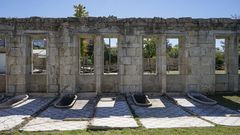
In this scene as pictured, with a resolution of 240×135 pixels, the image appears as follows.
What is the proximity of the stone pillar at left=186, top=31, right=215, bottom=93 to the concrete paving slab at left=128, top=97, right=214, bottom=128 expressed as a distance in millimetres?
2863

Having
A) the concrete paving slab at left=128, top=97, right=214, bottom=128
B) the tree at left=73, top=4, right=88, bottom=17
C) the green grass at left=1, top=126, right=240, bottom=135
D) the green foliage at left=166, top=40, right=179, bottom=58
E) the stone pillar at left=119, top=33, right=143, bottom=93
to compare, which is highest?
the tree at left=73, top=4, right=88, bottom=17

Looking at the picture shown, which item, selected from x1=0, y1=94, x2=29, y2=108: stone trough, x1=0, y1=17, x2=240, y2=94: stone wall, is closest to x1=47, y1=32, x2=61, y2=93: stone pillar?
x1=0, y1=17, x2=240, y2=94: stone wall

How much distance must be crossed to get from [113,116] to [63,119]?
168 centimetres

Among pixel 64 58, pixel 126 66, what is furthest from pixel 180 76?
pixel 64 58

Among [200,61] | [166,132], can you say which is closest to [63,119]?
[166,132]

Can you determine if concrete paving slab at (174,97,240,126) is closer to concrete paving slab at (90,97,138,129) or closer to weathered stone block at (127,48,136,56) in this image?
concrete paving slab at (90,97,138,129)

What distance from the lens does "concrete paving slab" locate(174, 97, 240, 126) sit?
8.73 meters

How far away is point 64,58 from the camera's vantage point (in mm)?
13859

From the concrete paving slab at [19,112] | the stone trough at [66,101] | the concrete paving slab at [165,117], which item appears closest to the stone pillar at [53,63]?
the stone trough at [66,101]

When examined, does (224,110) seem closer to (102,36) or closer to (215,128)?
(215,128)

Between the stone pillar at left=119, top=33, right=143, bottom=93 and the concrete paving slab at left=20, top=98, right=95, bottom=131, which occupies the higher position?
the stone pillar at left=119, top=33, right=143, bottom=93

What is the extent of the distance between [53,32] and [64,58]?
1406 mm

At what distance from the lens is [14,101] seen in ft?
40.3

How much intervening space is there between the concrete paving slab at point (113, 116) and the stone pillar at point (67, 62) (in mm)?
2074
